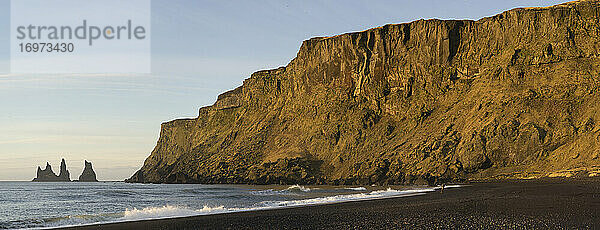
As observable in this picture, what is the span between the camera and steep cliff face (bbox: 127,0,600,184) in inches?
3031

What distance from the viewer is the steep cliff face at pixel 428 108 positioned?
253 feet

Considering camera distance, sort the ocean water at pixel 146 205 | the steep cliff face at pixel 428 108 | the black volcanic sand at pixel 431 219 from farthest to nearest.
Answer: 1. the steep cliff face at pixel 428 108
2. the ocean water at pixel 146 205
3. the black volcanic sand at pixel 431 219

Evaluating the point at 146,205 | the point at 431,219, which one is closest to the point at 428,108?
the point at 146,205

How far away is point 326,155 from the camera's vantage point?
10731cm

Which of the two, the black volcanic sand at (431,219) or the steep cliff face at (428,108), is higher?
the steep cliff face at (428,108)

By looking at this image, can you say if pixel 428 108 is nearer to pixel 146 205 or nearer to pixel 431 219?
pixel 146 205

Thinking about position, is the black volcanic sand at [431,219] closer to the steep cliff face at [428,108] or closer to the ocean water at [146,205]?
the ocean water at [146,205]

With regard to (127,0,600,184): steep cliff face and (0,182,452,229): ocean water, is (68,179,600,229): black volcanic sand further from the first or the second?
(127,0,600,184): steep cliff face

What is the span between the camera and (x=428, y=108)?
322ft

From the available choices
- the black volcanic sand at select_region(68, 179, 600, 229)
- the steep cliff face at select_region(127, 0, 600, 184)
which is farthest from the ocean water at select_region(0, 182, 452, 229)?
the steep cliff face at select_region(127, 0, 600, 184)

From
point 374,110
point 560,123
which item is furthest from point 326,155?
point 560,123

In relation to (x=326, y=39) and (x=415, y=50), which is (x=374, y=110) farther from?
(x=326, y=39)

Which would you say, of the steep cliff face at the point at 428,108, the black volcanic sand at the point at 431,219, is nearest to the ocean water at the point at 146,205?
the black volcanic sand at the point at 431,219

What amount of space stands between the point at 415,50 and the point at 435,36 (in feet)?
16.6
